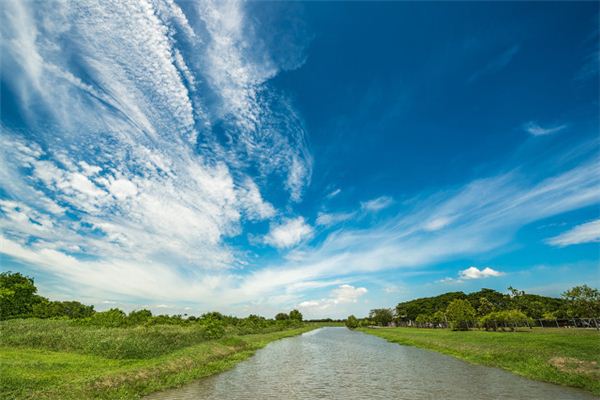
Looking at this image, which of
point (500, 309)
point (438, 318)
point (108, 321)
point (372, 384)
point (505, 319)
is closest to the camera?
point (372, 384)

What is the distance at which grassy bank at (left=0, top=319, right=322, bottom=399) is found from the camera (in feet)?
63.7

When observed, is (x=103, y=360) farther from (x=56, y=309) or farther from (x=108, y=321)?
(x=56, y=309)

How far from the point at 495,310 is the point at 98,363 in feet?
388

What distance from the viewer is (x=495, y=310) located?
4259 inches

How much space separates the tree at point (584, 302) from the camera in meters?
64.6

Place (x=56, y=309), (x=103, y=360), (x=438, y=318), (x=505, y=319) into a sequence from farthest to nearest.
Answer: (x=438, y=318) → (x=56, y=309) → (x=505, y=319) → (x=103, y=360)

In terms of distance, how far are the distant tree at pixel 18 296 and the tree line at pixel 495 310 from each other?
122m

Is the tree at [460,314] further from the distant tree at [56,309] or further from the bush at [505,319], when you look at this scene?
the distant tree at [56,309]

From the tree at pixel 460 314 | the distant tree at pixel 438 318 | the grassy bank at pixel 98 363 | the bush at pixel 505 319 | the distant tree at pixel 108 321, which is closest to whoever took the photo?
the grassy bank at pixel 98 363

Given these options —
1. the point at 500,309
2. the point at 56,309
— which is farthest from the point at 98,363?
the point at 500,309

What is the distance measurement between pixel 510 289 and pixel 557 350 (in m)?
96.3

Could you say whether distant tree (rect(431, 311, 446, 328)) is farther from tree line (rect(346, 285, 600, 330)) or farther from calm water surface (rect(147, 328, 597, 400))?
calm water surface (rect(147, 328, 597, 400))

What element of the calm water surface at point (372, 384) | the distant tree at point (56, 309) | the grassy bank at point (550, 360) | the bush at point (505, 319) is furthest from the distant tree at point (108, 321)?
the bush at point (505, 319)

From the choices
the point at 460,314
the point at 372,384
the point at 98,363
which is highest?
the point at 460,314
